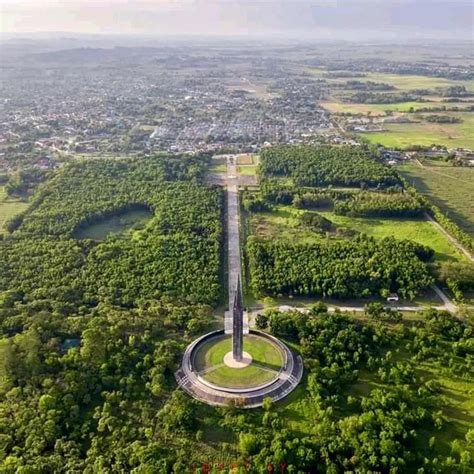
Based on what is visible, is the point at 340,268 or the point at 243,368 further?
the point at 340,268

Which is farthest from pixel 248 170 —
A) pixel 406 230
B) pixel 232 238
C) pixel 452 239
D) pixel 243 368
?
pixel 243 368

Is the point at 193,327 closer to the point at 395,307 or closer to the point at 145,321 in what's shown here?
the point at 145,321

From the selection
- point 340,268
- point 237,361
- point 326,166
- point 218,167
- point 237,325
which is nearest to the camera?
point 237,325

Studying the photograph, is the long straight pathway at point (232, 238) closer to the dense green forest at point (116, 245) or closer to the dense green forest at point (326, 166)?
the dense green forest at point (116, 245)

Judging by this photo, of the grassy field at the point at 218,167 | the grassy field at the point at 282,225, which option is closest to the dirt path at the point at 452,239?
the grassy field at the point at 282,225

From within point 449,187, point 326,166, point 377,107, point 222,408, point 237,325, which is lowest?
point 222,408

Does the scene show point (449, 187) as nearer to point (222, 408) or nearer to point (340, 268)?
point (340, 268)
